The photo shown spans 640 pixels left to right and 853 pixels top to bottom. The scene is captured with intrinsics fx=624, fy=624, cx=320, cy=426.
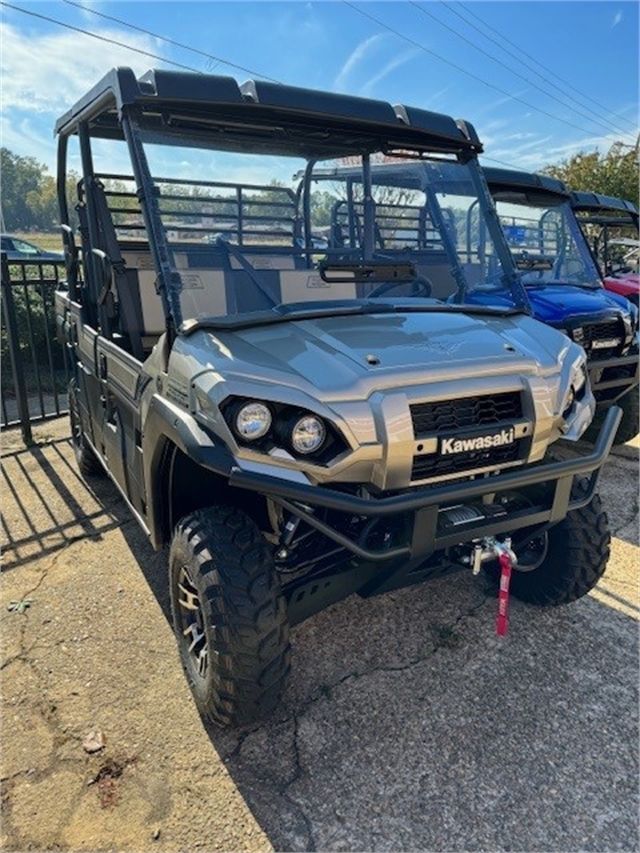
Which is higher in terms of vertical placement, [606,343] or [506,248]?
[506,248]

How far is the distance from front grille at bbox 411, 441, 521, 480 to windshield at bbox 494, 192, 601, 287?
148 inches

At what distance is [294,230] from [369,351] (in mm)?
1446

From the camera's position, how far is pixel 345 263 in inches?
114

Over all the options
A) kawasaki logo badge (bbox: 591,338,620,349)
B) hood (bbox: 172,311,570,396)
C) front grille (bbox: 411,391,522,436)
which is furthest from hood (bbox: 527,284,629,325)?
front grille (bbox: 411,391,522,436)

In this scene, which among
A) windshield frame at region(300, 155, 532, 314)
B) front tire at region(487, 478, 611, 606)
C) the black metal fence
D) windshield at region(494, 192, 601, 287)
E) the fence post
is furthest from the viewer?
windshield at region(494, 192, 601, 287)

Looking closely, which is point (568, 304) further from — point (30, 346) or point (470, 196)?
point (30, 346)

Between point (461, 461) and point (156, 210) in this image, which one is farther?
point (156, 210)

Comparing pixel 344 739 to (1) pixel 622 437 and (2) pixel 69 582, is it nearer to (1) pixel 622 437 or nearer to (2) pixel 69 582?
(2) pixel 69 582

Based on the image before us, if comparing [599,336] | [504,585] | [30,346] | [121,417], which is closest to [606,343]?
[599,336]

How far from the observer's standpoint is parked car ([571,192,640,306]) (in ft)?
23.5

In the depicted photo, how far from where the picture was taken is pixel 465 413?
7.22 ft

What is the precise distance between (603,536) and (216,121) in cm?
253

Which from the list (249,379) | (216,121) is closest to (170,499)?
(249,379)

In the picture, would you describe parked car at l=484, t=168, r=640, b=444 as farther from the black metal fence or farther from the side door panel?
the black metal fence
